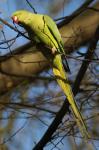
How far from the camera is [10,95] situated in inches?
117

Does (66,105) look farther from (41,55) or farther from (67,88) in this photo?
(41,55)

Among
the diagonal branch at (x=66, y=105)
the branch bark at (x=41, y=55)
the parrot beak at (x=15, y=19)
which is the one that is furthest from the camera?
the branch bark at (x=41, y=55)

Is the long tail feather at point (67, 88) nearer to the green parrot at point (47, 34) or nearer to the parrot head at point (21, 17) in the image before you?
the green parrot at point (47, 34)

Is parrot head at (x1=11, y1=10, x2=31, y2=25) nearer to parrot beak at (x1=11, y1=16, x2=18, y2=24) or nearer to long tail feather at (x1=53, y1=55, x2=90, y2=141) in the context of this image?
parrot beak at (x1=11, y1=16, x2=18, y2=24)

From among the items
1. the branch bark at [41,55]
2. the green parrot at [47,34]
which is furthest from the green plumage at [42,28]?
the branch bark at [41,55]

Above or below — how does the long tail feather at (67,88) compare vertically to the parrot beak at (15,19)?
below

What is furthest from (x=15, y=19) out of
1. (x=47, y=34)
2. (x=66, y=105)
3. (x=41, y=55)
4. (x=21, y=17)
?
(x=66, y=105)

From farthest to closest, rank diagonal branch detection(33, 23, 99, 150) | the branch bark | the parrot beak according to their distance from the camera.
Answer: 1. the branch bark
2. the parrot beak
3. diagonal branch detection(33, 23, 99, 150)

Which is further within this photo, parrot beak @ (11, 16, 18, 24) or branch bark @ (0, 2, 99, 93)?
branch bark @ (0, 2, 99, 93)

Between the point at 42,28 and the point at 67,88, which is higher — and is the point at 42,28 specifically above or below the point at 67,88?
above

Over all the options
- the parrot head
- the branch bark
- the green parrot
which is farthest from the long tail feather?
the parrot head

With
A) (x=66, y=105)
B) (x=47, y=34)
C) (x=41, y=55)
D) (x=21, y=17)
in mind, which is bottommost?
(x=66, y=105)

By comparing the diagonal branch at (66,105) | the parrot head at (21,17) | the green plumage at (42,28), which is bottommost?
the diagonal branch at (66,105)

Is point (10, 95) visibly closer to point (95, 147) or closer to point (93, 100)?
point (93, 100)
